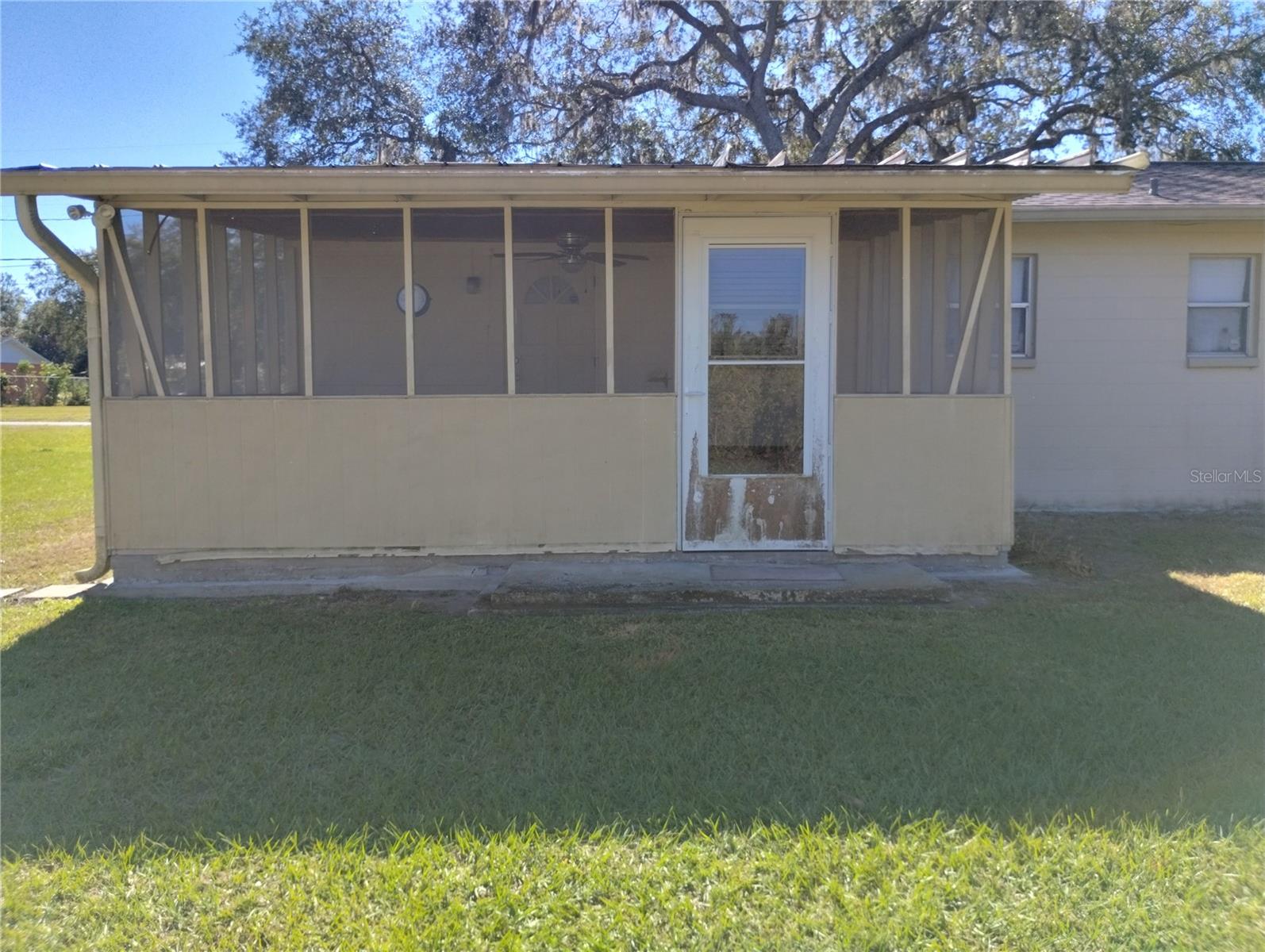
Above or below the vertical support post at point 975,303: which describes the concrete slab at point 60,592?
below

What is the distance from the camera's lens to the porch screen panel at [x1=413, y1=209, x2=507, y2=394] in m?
7.22

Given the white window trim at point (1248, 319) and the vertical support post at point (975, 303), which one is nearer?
the vertical support post at point (975, 303)

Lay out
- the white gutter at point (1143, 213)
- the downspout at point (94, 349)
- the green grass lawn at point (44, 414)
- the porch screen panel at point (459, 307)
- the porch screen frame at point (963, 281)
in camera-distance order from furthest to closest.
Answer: the green grass lawn at point (44, 414), the white gutter at point (1143, 213), the porch screen panel at point (459, 307), the porch screen frame at point (963, 281), the downspout at point (94, 349)

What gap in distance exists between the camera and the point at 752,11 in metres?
19.4

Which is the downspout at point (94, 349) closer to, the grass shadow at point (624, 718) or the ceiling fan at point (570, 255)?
the grass shadow at point (624, 718)

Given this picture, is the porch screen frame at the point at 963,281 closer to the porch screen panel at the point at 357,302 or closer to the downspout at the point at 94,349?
the porch screen panel at the point at 357,302

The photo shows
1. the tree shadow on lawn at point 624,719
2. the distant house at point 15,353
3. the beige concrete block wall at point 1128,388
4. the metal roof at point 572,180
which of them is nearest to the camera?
the tree shadow on lawn at point 624,719

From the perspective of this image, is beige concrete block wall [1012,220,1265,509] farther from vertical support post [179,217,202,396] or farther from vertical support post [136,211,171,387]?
vertical support post [136,211,171,387]

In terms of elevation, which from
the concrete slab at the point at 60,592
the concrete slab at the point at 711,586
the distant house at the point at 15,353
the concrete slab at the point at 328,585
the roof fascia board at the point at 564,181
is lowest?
the concrete slab at the point at 60,592

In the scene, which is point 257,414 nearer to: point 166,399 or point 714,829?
point 166,399

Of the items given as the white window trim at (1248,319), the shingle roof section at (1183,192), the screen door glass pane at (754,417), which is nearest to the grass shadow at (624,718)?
the screen door glass pane at (754,417)

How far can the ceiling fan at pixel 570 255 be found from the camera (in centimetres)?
710

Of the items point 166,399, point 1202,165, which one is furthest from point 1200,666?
point 1202,165

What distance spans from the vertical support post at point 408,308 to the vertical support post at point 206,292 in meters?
1.37
